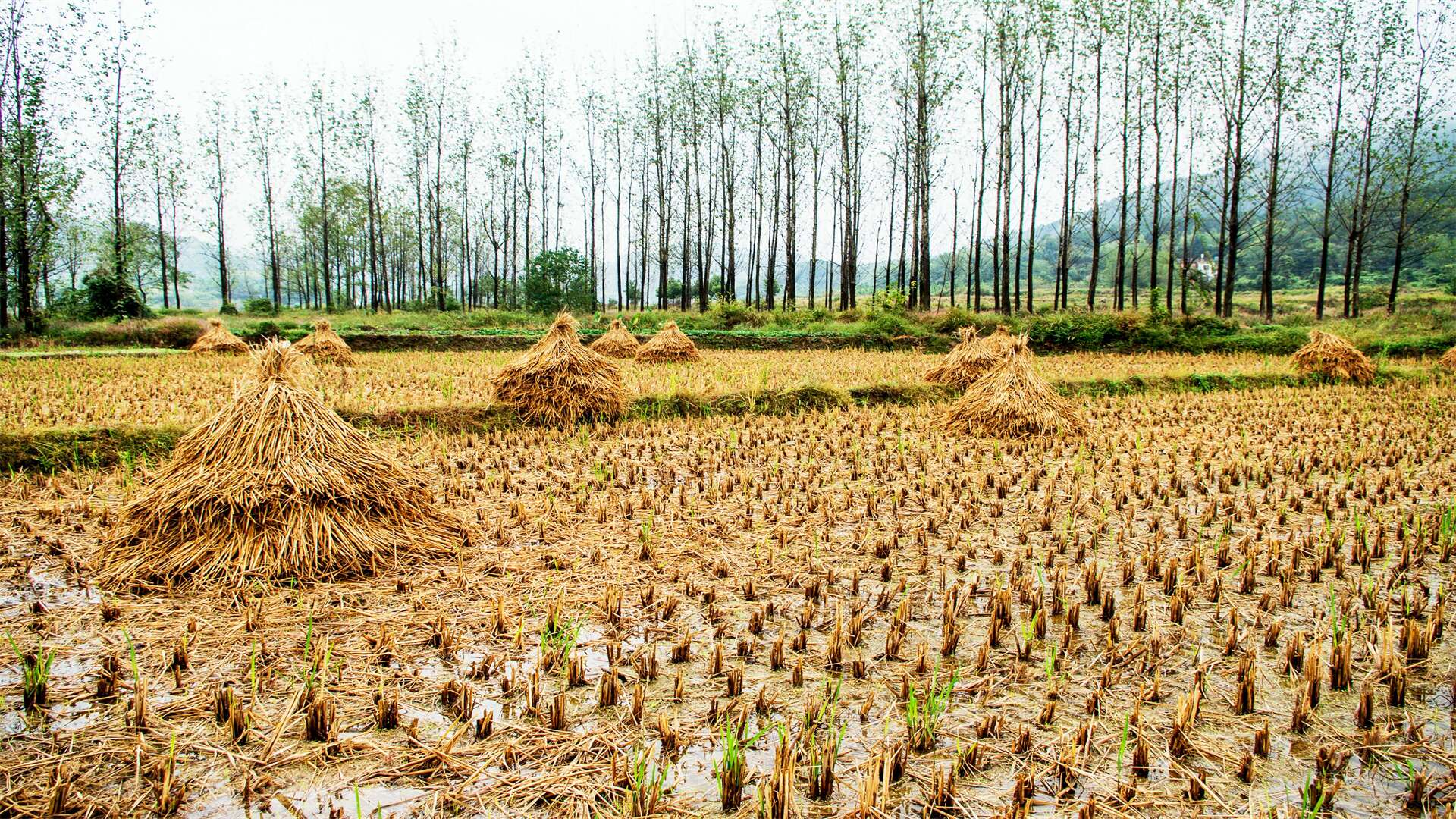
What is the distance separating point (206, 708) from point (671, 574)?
191cm

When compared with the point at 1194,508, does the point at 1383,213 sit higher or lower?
higher

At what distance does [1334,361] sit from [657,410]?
1180cm

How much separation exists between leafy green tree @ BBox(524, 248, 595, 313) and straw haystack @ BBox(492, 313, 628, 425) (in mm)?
23116

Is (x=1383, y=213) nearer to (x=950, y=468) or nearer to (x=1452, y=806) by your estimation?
(x=950, y=468)

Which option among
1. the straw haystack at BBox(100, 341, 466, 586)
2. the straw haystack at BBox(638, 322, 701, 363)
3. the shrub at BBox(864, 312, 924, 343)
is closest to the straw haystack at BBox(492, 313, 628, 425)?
the straw haystack at BBox(100, 341, 466, 586)

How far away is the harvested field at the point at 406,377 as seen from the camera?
7453 mm

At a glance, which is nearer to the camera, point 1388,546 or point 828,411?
point 1388,546

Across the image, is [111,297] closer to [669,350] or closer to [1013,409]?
[669,350]

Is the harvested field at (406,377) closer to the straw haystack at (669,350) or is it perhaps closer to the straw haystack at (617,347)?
the straw haystack at (669,350)

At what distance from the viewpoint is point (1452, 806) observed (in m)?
1.83

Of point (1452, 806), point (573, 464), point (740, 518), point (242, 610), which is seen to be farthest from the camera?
point (573, 464)

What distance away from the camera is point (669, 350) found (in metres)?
14.4

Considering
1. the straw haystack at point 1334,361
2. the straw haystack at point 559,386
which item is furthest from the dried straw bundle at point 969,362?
the straw haystack at point 1334,361

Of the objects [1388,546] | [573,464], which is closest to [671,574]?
[573,464]
